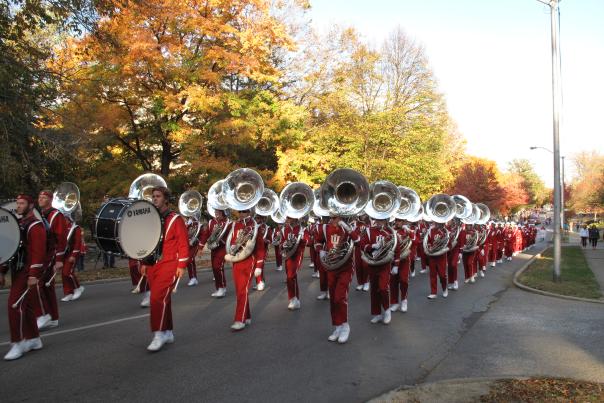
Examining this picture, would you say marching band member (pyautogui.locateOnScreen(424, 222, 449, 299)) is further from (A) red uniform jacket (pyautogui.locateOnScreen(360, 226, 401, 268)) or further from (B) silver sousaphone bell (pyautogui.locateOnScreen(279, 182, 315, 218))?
(A) red uniform jacket (pyautogui.locateOnScreen(360, 226, 401, 268))

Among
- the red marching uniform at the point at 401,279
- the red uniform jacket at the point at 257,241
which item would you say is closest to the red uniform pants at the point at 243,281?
the red uniform jacket at the point at 257,241

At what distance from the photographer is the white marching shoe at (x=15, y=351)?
617 centimetres

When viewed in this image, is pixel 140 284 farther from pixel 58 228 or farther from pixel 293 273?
pixel 293 273

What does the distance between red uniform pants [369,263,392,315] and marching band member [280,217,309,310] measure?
73.3 inches

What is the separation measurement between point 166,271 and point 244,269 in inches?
62.7

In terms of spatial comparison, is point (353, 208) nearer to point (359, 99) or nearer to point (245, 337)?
point (245, 337)

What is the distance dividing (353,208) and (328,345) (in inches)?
83.7

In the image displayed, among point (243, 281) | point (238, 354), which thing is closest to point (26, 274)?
point (238, 354)

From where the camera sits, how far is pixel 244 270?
7906 mm

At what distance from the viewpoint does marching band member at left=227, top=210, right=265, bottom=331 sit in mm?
7859

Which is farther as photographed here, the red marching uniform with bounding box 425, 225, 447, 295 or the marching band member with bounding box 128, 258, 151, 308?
the red marching uniform with bounding box 425, 225, 447, 295

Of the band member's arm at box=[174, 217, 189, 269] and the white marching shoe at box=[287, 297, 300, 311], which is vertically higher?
the band member's arm at box=[174, 217, 189, 269]

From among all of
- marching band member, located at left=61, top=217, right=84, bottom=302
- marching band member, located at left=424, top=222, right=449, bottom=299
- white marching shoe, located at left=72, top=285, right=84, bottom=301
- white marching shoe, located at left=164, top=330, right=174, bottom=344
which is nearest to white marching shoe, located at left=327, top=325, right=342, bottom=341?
white marching shoe, located at left=164, top=330, right=174, bottom=344

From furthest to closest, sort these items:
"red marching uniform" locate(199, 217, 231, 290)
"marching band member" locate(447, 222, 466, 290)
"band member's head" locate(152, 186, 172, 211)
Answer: "marching band member" locate(447, 222, 466, 290), "red marching uniform" locate(199, 217, 231, 290), "band member's head" locate(152, 186, 172, 211)
